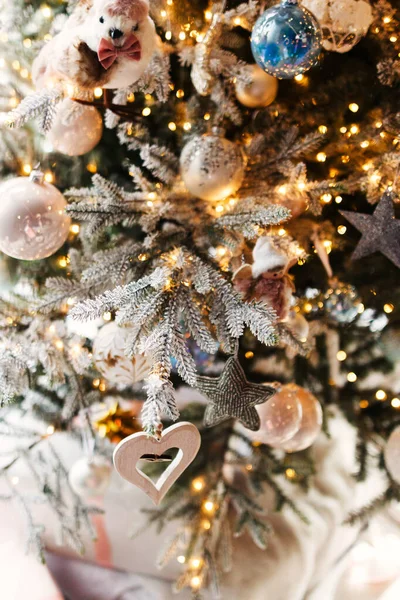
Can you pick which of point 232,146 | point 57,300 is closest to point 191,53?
point 232,146

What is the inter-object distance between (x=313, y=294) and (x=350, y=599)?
883 millimetres

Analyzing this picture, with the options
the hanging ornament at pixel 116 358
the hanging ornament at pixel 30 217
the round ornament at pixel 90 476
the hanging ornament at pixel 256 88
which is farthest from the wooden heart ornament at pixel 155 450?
the hanging ornament at pixel 256 88

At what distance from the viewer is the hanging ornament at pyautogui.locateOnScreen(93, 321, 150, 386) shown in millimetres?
815

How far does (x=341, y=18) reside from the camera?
2.52 ft

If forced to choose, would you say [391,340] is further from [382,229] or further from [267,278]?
[267,278]

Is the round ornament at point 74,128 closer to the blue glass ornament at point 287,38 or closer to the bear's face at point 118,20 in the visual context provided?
the bear's face at point 118,20

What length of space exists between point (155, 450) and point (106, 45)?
527mm

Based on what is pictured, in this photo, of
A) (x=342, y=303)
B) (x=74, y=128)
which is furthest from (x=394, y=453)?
(x=74, y=128)

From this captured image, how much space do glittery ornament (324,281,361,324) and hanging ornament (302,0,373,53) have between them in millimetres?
468

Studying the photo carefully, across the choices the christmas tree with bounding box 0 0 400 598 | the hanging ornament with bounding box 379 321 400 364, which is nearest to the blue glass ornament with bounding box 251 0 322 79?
the christmas tree with bounding box 0 0 400 598

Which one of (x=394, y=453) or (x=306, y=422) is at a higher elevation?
(x=306, y=422)

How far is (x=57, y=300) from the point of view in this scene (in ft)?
2.71

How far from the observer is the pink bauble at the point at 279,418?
92 cm

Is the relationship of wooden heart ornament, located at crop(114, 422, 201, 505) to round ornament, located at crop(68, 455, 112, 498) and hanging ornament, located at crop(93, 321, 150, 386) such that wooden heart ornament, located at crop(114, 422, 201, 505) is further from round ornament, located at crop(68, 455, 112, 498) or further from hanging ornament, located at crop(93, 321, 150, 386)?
round ornament, located at crop(68, 455, 112, 498)
